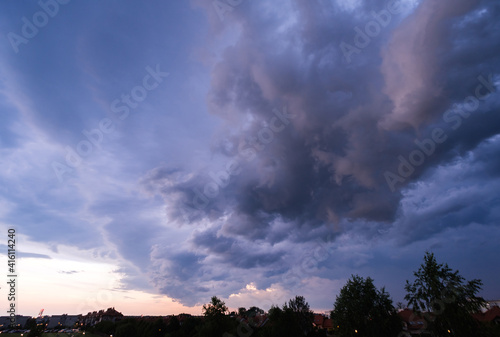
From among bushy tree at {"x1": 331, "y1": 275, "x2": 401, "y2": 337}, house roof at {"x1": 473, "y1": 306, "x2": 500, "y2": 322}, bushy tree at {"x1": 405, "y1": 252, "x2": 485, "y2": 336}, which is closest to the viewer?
bushy tree at {"x1": 405, "y1": 252, "x2": 485, "y2": 336}

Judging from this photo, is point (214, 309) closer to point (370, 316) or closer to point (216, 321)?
point (216, 321)

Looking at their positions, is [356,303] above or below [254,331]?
above

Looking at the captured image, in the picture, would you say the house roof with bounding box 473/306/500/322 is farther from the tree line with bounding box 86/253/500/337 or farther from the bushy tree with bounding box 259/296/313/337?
the bushy tree with bounding box 259/296/313/337

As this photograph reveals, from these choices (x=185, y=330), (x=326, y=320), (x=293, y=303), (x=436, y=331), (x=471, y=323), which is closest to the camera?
(x=471, y=323)

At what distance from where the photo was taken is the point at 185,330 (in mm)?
78938

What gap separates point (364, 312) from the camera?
5572 cm

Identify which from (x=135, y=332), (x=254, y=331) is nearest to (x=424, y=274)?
(x=254, y=331)

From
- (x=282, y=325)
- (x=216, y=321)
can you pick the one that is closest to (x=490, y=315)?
(x=282, y=325)

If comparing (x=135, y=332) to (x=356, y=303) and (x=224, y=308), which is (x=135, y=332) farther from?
(x=356, y=303)

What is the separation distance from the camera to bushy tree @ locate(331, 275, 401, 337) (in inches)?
2069

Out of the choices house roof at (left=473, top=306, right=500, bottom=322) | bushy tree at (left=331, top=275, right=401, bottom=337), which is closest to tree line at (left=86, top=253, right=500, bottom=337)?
bushy tree at (left=331, top=275, right=401, bottom=337)

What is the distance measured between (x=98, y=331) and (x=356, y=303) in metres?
146

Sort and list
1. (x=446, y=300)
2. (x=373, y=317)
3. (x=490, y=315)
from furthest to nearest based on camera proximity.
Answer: (x=490, y=315) → (x=373, y=317) → (x=446, y=300)

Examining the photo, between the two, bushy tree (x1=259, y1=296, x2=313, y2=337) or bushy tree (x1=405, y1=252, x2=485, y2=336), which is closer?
bushy tree (x1=405, y1=252, x2=485, y2=336)
